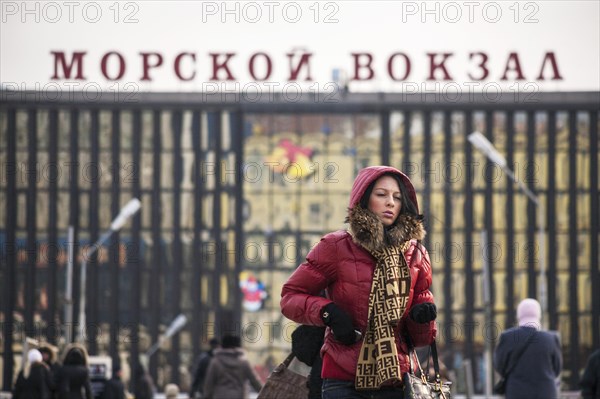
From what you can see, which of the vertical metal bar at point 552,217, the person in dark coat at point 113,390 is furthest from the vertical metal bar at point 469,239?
the person in dark coat at point 113,390

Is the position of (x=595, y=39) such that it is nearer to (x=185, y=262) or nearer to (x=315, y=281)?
(x=315, y=281)

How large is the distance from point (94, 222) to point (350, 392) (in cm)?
8963

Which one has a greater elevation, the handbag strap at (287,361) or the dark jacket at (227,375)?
the handbag strap at (287,361)

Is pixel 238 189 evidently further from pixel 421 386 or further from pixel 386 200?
pixel 421 386

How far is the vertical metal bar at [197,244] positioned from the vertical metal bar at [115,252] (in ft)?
14.5

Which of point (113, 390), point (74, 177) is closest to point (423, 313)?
point (113, 390)

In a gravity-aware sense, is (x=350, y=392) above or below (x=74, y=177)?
below

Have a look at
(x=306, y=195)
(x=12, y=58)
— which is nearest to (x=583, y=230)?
(x=306, y=195)

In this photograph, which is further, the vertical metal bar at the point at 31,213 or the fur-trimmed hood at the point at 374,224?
the vertical metal bar at the point at 31,213

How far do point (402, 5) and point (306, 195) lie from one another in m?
70.0

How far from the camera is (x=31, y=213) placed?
3723 inches

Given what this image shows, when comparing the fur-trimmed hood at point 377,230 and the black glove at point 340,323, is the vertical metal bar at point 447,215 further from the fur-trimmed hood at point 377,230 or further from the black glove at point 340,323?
the black glove at point 340,323

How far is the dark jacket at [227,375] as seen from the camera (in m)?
16.6

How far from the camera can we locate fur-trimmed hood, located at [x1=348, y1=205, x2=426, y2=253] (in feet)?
22.8
